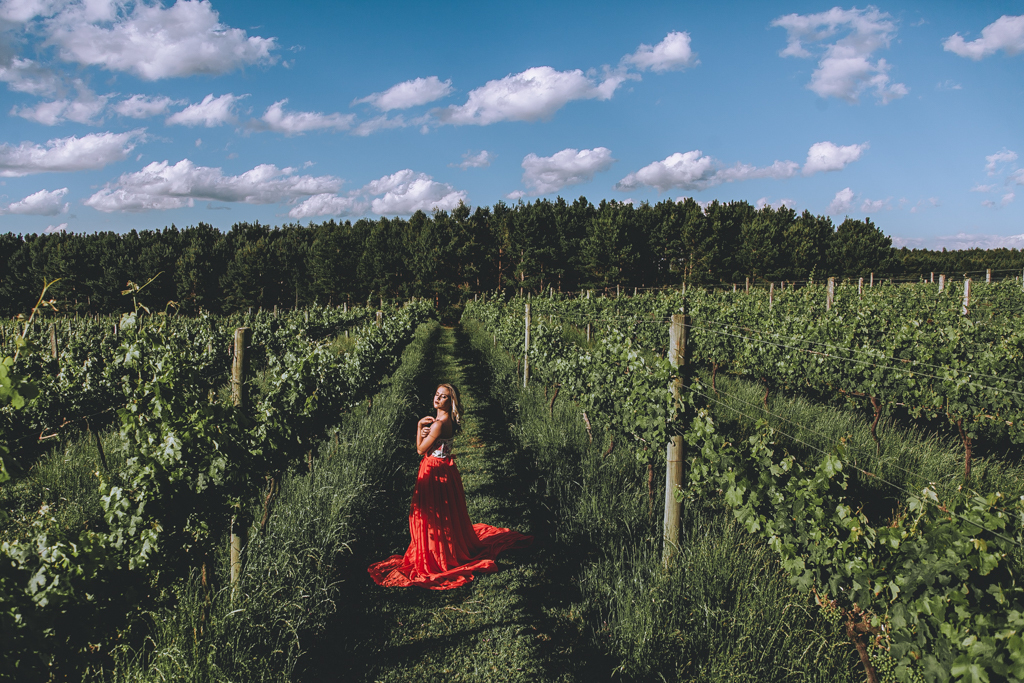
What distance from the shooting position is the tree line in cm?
4616

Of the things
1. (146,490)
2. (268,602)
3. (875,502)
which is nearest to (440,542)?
(268,602)

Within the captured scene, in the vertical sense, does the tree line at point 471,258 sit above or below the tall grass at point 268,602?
above

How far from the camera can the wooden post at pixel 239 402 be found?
11.1 ft

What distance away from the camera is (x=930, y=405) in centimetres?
591

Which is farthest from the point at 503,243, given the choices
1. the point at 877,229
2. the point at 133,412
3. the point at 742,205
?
the point at 133,412

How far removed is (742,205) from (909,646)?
6661cm

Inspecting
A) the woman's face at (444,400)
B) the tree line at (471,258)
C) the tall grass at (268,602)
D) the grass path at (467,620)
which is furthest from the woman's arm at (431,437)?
the tree line at (471,258)

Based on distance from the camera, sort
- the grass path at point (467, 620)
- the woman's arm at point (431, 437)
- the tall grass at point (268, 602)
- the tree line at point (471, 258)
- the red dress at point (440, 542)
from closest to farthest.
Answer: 1. the tall grass at point (268, 602)
2. the grass path at point (467, 620)
3. the red dress at point (440, 542)
4. the woman's arm at point (431, 437)
5. the tree line at point (471, 258)

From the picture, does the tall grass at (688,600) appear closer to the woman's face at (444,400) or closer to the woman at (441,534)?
the woman at (441,534)

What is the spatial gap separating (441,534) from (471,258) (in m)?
44.1

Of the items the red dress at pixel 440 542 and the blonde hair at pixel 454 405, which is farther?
the blonde hair at pixel 454 405

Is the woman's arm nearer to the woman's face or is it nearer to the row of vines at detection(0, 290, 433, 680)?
Result: the woman's face

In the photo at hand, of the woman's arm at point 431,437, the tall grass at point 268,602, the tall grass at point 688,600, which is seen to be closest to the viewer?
the tall grass at point 268,602

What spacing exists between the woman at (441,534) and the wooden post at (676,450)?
4.64 feet
